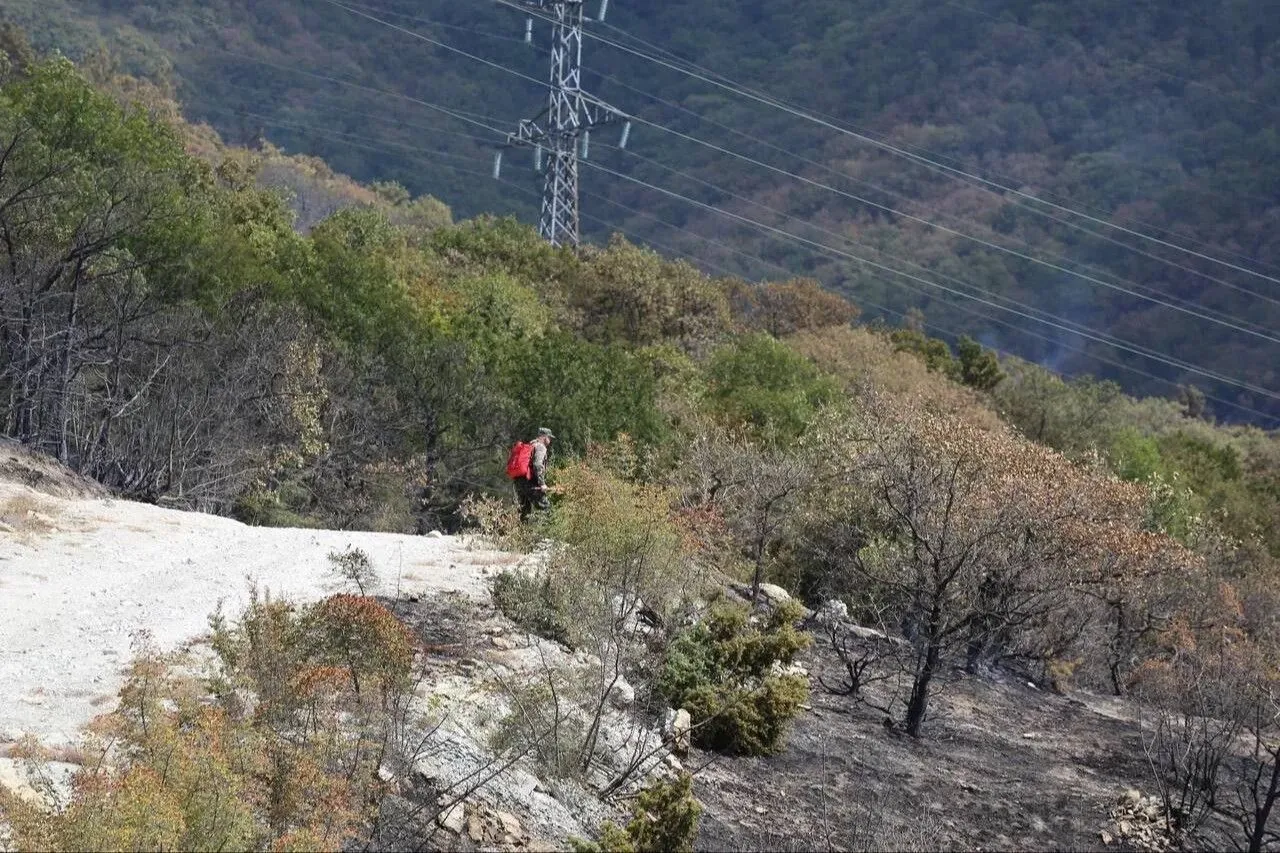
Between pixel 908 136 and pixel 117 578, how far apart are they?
12672 cm

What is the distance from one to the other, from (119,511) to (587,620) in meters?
6.25

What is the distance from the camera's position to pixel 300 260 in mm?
32688

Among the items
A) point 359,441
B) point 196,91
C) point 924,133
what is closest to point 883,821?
point 359,441

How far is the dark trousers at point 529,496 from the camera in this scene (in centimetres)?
1724

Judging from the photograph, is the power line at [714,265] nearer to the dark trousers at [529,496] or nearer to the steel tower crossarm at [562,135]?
the steel tower crossarm at [562,135]

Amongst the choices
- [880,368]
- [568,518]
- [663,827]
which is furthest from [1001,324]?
[663,827]

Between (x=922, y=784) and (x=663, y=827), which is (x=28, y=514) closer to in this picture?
(x=663, y=827)

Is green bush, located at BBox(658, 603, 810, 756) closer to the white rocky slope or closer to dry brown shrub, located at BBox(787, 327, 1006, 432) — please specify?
the white rocky slope

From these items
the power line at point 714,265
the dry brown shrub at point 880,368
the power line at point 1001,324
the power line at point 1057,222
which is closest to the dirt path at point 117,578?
the dry brown shrub at point 880,368

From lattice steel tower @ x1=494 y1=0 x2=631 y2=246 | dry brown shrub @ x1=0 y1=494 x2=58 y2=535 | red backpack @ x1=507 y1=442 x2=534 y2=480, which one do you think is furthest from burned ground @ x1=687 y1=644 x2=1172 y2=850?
lattice steel tower @ x1=494 y1=0 x2=631 y2=246

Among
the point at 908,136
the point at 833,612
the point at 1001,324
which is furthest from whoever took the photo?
the point at 908,136

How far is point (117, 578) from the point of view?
504 inches

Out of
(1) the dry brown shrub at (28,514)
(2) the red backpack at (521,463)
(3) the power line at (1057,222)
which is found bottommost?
(3) the power line at (1057,222)

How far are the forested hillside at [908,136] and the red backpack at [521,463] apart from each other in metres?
77.3
